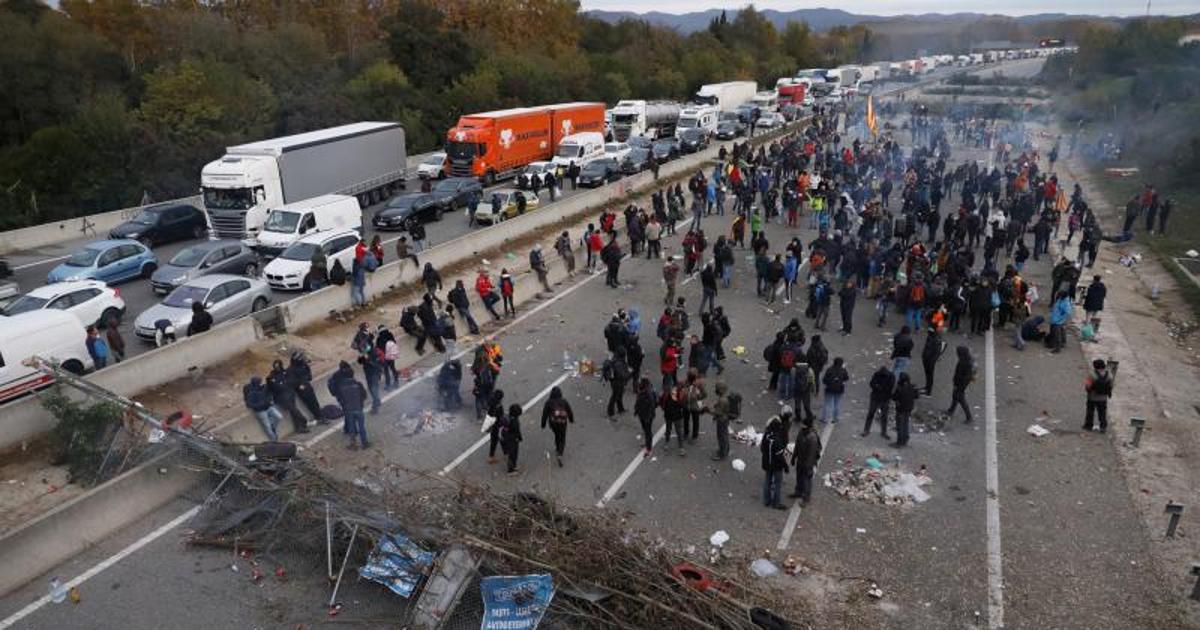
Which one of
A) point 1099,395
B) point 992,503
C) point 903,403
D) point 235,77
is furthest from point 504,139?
point 992,503

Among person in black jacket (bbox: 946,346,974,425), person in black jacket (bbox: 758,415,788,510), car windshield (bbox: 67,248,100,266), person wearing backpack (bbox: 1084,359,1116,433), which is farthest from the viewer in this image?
car windshield (bbox: 67,248,100,266)

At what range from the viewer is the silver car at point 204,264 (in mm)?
18672

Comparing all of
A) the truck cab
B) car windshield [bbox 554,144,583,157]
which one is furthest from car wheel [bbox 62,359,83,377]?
car windshield [bbox 554,144,583,157]

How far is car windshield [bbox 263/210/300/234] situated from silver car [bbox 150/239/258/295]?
1.69 meters

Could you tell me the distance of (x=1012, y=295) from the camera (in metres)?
16.8

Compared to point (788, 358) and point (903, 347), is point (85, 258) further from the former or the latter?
point (903, 347)

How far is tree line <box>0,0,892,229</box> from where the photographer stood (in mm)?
33969

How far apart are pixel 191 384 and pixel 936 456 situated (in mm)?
12270

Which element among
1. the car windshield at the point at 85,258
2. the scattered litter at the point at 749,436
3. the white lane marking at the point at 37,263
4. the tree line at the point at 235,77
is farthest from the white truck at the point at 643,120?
the scattered litter at the point at 749,436

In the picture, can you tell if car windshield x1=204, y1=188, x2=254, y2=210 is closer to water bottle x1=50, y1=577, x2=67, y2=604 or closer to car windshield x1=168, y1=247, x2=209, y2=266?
car windshield x1=168, y1=247, x2=209, y2=266

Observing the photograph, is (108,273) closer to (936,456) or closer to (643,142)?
(936,456)

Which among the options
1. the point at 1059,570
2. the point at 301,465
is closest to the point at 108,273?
the point at 301,465

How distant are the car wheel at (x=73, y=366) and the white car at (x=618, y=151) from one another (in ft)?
82.1

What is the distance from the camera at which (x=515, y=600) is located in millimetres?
7953
